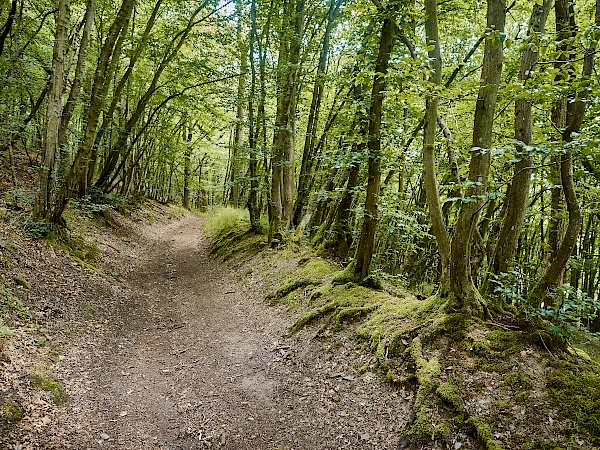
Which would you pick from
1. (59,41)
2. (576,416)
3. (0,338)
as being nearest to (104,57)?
(59,41)

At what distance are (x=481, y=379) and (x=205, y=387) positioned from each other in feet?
12.1

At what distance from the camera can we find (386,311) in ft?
20.4

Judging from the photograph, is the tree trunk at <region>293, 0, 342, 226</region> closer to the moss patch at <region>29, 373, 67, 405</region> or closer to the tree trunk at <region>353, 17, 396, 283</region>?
the tree trunk at <region>353, 17, 396, 283</region>

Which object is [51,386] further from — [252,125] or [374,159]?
[252,125]

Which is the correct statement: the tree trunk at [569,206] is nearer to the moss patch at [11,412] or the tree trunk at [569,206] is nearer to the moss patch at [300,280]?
the moss patch at [300,280]

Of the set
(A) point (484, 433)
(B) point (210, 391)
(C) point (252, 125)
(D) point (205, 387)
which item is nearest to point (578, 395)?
(A) point (484, 433)

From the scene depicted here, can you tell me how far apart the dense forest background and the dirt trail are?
202cm

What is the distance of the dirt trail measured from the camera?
175 inches

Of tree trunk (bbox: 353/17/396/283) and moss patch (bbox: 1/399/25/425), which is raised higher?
tree trunk (bbox: 353/17/396/283)

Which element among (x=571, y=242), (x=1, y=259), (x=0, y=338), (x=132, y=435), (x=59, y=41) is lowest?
(x=132, y=435)

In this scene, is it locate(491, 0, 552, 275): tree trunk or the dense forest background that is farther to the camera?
locate(491, 0, 552, 275): tree trunk

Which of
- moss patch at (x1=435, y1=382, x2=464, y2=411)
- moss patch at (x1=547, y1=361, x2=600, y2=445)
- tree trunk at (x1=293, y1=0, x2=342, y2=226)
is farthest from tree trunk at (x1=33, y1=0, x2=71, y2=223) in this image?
moss patch at (x1=547, y1=361, x2=600, y2=445)

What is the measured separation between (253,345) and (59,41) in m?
7.55

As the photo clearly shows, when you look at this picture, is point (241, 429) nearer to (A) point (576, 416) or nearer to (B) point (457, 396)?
(B) point (457, 396)
